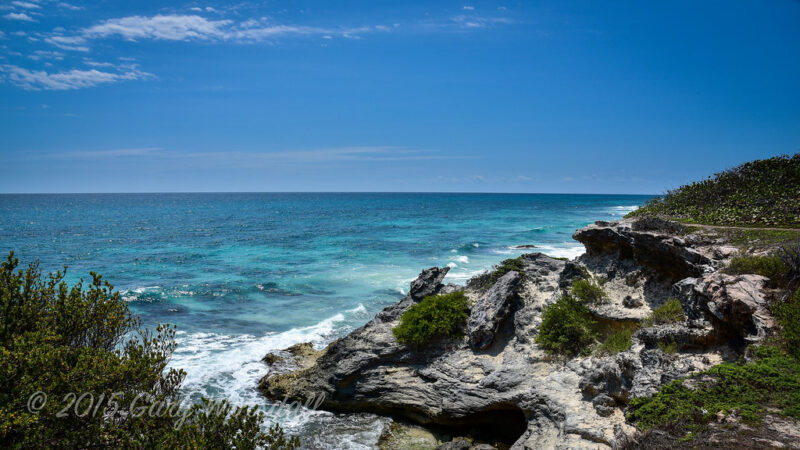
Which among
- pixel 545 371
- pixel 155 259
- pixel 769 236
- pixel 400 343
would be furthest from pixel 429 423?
pixel 155 259

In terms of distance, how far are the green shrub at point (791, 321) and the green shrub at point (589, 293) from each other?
17.1 feet

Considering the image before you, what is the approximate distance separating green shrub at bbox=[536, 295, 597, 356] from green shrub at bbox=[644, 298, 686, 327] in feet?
5.33

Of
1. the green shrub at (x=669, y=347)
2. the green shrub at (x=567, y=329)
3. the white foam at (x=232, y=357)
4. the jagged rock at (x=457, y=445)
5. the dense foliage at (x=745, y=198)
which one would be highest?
the dense foliage at (x=745, y=198)

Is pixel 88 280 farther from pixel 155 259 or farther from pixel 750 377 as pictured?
pixel 750 377

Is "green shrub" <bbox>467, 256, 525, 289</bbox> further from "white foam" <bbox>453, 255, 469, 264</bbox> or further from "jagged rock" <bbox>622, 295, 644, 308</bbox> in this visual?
"white foam" <bbox>453, 255, 469, 264</bbox>

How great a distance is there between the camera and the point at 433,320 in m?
15.7

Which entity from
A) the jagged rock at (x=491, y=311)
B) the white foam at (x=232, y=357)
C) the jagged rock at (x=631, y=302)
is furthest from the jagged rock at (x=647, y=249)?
the white foam at (x=232, y=357)

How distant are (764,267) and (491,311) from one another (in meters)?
7.62

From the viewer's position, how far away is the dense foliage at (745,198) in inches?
665

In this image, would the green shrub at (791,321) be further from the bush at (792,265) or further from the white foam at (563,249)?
the white foam at (563,249)

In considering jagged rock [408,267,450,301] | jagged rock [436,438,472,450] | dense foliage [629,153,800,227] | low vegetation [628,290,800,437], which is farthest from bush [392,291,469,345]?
dense foliage [629,153,800,227]

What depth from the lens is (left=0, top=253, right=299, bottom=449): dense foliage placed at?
22.3 ft

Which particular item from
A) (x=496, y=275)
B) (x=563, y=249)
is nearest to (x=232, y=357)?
(x=496, y=275)

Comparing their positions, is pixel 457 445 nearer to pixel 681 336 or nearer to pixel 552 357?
pixel 552 357
